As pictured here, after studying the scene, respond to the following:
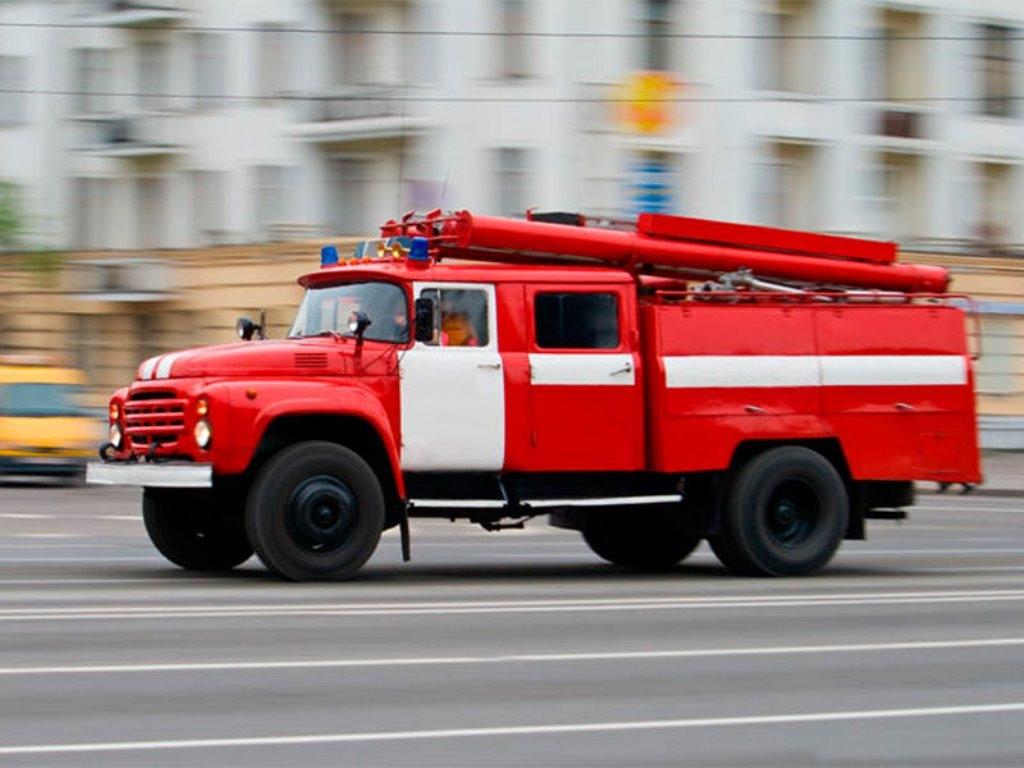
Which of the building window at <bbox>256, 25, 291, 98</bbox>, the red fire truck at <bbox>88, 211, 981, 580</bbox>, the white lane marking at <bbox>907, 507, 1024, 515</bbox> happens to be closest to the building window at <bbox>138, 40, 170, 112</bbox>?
the building window at <bbox>256, 25, 291, 98</bbox>

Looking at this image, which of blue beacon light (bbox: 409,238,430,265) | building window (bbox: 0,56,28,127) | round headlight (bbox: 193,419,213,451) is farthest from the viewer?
building window (bbox: 0,56,28,127)

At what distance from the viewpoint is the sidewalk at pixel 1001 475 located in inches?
1392

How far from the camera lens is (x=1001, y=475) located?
132 ft

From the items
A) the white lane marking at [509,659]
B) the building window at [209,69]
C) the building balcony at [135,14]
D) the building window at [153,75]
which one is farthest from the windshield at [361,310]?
the building window at [153,75]

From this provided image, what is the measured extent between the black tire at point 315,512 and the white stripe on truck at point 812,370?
257 cm

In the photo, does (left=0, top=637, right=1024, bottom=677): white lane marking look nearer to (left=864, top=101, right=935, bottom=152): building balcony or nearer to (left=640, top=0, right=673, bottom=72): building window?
(left=640, top=0, right=673, bottom=72): building window

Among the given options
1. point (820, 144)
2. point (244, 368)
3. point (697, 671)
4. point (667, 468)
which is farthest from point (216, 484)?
point (820, 144)

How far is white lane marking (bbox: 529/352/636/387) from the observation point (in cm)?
1583

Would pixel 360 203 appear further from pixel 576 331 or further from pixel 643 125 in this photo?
pixel 576 331

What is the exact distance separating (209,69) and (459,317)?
107 ft

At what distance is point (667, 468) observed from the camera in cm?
1606

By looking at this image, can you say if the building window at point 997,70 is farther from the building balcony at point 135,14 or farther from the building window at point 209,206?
the building balcony at point 135,14

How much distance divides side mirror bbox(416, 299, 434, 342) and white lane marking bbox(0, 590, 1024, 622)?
2436 mm

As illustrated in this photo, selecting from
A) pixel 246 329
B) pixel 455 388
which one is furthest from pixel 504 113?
pixel 455 388
